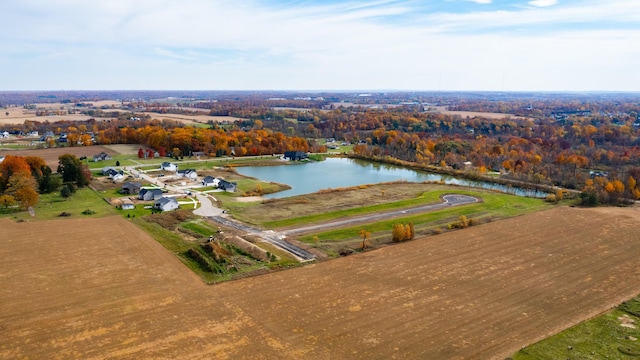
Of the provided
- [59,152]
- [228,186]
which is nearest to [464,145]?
[228,186]

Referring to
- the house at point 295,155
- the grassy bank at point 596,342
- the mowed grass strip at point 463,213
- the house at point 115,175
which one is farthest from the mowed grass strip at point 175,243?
the house at point 295,155

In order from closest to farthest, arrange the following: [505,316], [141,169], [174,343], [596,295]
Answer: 1. [174,343]
2. [505,316]
3. [596,295]
4. [141,169]

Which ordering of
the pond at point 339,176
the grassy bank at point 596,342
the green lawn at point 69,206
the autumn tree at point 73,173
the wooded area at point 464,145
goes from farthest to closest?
the wooded area at point 464,145, the pond at point 339,176, the autumn tree at point 73,173, the green lawn at point 69,206, the grassy bank at point 596,342

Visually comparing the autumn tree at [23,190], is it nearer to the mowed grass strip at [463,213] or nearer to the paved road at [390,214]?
the paved road at [390,214]

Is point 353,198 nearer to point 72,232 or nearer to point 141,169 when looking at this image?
point 72,232

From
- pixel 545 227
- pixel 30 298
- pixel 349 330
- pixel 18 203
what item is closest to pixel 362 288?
pixel 349 330

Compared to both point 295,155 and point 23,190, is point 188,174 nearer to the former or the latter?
point 23,190
